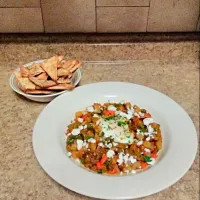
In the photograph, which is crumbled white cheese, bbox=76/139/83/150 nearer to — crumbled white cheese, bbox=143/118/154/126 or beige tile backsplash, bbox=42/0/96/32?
crumbled white cheese, bbox=143/118/154/126

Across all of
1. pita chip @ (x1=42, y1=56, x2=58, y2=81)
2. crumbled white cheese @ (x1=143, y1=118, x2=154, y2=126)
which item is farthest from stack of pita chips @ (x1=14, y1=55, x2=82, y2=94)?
crumbled white cheese @ (x1=143, y1=118, x2=154, y2=126)

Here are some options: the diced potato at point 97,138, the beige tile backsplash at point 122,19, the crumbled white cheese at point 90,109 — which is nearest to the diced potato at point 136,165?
the diced potato at point 97,138

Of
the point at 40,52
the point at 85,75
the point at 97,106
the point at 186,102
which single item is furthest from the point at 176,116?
the point at 40,52

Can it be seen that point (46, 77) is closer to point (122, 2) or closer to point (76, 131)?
point (76, 131)

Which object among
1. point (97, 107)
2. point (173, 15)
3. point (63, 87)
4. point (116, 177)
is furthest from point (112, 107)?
point (173, 15)

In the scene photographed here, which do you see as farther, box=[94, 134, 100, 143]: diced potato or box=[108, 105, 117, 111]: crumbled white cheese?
box=[108, 105, 117, 111]: crumbled white cheese
